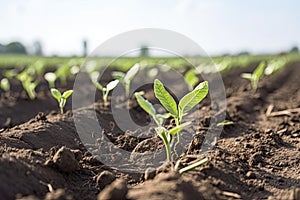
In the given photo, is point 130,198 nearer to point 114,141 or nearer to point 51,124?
point 114,141

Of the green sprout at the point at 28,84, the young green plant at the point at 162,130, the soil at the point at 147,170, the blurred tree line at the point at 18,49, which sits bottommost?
the blurred tree line at the point at 18,49

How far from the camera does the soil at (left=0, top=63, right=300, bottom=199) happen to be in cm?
204

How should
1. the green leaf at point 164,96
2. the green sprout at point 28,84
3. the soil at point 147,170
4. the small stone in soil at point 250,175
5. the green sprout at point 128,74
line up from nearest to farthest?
1. the soil at point 147,170
2. the small stone in soil at point 250,175
3. the green leaf at point 164,96
4. the green sprout at point 128,74
5. the green sprout at point 28,84

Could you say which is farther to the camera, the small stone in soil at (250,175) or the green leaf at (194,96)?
the green leaf at (194,96)

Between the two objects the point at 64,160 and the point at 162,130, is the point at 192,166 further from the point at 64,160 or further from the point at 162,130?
the point at 64,160

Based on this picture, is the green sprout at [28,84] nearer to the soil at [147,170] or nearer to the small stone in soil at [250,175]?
the soil at [147,170]

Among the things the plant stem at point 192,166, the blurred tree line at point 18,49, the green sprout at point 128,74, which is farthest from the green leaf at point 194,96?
the blurred tree line at point 18,49

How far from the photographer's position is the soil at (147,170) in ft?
6.71

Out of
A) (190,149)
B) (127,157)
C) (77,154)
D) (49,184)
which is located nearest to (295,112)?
(190,149)

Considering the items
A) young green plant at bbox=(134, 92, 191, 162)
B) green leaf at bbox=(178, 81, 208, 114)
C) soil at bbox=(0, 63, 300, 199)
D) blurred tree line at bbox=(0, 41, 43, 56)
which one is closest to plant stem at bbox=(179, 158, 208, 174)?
soil at bbox=(0, 63, 300, 199)

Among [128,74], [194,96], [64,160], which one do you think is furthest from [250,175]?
[128,74]

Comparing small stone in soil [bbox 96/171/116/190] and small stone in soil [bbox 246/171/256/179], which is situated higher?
small stone in soil [bbox 96/171/116/190]

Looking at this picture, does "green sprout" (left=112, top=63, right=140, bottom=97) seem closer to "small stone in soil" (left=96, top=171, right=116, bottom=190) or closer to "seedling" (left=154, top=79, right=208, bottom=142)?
"seedling" (left=154, top=79, right=208, bottom=142)

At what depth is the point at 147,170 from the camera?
2410 mm
